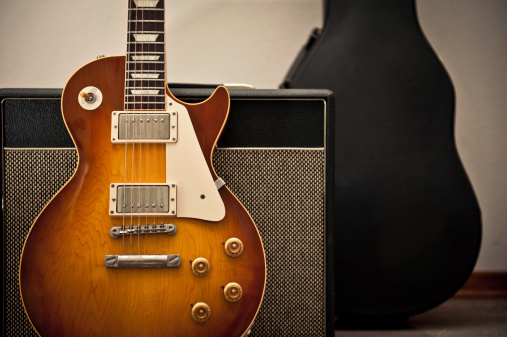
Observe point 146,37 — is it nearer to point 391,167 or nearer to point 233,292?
point 233,292

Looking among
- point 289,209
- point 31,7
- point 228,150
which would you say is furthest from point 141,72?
point 31,7

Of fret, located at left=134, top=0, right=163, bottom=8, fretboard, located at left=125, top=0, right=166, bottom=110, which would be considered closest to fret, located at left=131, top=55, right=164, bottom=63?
fretboard, located at left=125, top=0, right=166, bottom=110

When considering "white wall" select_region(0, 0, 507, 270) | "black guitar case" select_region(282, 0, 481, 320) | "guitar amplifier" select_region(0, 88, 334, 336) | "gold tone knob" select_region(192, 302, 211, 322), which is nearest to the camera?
"gold tone knob" select_region(192, 302, 211, 322)

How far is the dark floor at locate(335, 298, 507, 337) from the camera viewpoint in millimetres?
976

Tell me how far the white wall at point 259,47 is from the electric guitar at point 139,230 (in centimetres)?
62

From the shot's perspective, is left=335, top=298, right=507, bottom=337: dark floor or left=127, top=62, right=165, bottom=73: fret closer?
left=127, top=62, right=165, bottom=73: fret

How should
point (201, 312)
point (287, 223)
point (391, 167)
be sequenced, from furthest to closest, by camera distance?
1. point (391, 167)
2. point (287, 223)
3. point (201, 312)

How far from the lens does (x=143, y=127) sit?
73cm

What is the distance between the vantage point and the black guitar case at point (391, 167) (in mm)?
974

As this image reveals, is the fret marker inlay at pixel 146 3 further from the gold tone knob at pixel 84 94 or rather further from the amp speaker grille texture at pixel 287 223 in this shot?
the amp speaker grille texture at pixel 287 223

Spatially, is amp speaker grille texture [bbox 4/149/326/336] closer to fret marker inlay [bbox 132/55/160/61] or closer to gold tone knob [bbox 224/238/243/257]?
gold tone knob [bbox 224/238/243/257]

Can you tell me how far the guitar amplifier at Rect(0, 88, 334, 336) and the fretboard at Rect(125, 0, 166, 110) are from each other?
0.07 meters

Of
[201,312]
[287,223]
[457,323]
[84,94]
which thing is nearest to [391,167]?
[287,223]

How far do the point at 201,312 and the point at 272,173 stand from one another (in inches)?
12.1
